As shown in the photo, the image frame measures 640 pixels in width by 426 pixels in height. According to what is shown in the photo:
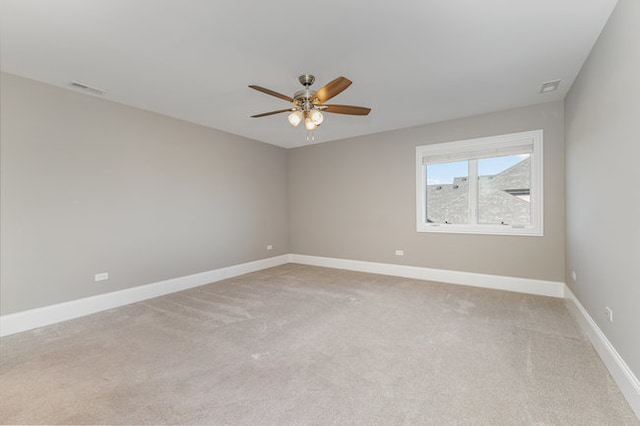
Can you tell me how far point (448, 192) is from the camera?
4887mm

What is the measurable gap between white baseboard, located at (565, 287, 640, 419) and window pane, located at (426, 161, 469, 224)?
2.07m

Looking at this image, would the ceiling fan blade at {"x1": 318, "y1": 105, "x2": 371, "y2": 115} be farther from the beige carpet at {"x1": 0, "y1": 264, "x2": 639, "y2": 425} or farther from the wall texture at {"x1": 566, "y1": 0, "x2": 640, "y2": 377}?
the beige carpet at {"x1": 0, "y1": 264, "x2": 639, "y2": 425}

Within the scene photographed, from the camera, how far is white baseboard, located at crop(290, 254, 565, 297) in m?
→ 4.04

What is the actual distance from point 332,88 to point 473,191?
3.29 m

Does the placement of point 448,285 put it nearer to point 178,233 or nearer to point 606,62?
point 606,62

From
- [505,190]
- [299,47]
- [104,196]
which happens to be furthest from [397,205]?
[104,196]

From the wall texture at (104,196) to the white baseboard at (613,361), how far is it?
16.7 ft

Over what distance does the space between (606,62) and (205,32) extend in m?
3.33

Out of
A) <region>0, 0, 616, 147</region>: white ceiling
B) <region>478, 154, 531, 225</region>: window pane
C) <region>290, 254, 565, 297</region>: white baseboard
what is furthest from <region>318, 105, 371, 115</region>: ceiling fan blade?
<region>290, 254, 565, 297</region>: white baseboard

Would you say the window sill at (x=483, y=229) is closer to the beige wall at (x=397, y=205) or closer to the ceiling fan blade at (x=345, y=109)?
the beige wall at (x=397, y=205)

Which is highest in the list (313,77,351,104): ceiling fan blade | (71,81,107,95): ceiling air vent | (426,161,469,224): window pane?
(71,81,107,95): ceiling air vent

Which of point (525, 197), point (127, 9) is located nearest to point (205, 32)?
point (127, 9)

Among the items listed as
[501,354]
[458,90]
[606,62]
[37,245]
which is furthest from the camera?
[458,90]

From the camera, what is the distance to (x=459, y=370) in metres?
2.22
